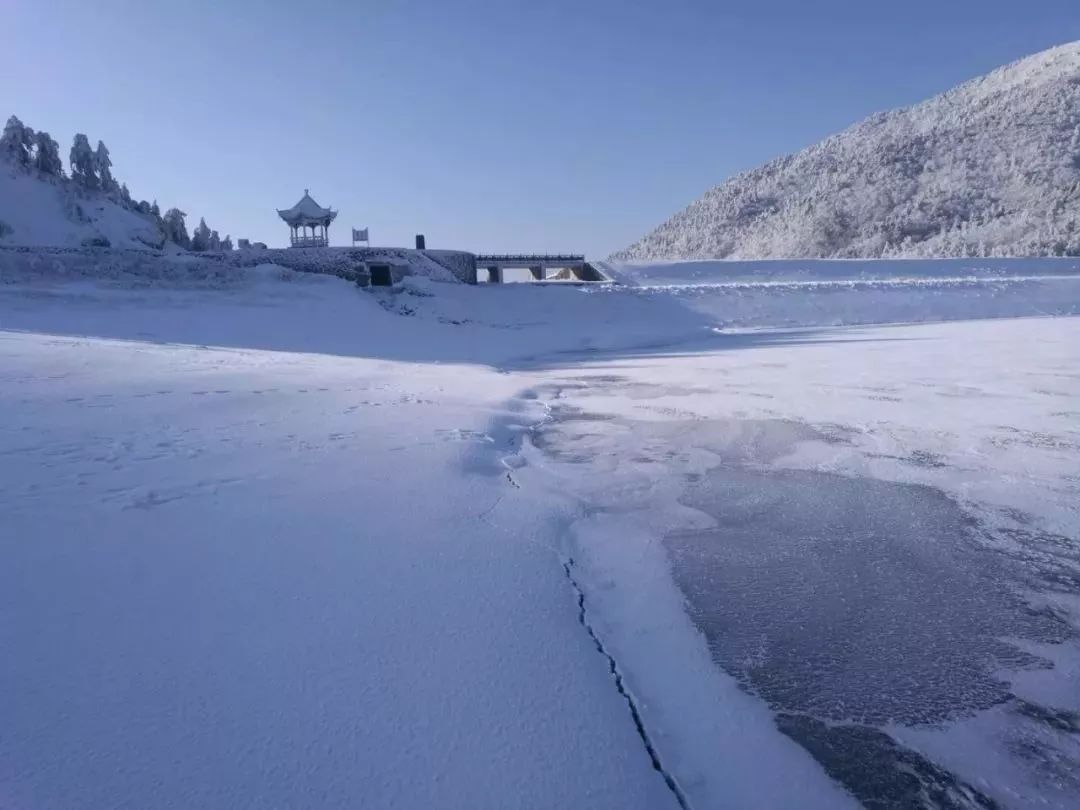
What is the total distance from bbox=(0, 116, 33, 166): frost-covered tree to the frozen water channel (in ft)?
122

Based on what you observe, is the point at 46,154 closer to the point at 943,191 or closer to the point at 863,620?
the point at 863,620

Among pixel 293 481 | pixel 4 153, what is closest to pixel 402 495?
pixel 293 481

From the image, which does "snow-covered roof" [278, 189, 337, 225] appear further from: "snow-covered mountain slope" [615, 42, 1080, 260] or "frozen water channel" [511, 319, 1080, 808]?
"snow-covered mountain slope" [615, 42, 1080, 260]

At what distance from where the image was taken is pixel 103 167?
3434 cm

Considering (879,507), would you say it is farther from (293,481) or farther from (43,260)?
(43,260)

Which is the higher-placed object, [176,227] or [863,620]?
[176,227]

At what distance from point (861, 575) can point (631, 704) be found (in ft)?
6.39

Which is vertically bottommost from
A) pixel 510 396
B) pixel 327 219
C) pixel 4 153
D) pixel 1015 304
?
pixel 510 396

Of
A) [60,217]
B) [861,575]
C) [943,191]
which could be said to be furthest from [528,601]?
[943,191]

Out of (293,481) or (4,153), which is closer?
(293,481)

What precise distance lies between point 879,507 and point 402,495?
3.63m

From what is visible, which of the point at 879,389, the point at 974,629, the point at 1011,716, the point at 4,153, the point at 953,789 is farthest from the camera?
the point at 4,153

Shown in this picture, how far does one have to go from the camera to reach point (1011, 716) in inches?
97.3

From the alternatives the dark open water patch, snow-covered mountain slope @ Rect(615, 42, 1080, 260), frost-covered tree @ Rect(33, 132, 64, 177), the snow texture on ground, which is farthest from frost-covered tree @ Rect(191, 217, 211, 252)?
snow-covered mountain slope @ Rect(615, 42, 1080, 260)
